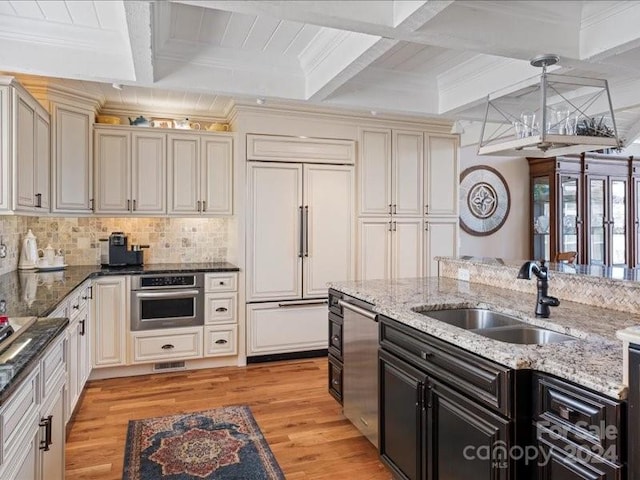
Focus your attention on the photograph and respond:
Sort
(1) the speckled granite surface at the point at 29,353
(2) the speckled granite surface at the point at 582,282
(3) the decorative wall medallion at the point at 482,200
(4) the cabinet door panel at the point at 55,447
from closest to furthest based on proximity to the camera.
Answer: (1) the speckled granite surface at the point at 29,353 < (4) the cabinet door panel at the point at 55,447 < (2) the speckled granite surface at the point at 582,282 < (3) the decorative wall medallion at the point at 482,200

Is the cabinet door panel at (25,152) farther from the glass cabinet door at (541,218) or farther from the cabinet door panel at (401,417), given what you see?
the glass cabinet door at (541,218)

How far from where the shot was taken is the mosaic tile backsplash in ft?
13.4

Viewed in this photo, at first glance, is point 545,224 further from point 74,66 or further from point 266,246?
point 74,66

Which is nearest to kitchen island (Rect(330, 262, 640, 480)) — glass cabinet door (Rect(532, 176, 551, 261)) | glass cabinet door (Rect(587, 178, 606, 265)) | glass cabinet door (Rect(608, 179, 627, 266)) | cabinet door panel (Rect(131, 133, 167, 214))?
cabinet door panel (Rect(131, 133, 167, 214))

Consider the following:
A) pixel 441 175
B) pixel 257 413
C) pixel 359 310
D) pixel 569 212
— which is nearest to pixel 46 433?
pixel 359 310

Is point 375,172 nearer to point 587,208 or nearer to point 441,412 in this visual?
point 441,412

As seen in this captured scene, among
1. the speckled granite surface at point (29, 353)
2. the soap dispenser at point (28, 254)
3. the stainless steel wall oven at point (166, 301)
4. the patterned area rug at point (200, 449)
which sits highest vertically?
the soap dispenser at point (28, 254)

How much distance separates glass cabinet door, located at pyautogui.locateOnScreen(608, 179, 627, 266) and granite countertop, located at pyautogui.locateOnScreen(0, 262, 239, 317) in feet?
17.8

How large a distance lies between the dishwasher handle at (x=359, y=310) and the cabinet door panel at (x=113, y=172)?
2391mm

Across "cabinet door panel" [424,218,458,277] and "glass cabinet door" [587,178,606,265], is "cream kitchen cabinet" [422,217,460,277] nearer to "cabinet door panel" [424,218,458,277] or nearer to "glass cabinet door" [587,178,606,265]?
"cabinet door panel" [424,218,458,277]

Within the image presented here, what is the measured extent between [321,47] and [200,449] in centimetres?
277

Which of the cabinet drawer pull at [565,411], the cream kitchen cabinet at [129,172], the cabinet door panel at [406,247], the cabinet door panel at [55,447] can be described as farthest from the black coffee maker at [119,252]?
the cabinet drawer pull at [565,411]

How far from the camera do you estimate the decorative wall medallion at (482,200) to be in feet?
20.8

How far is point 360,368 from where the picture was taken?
268cm
